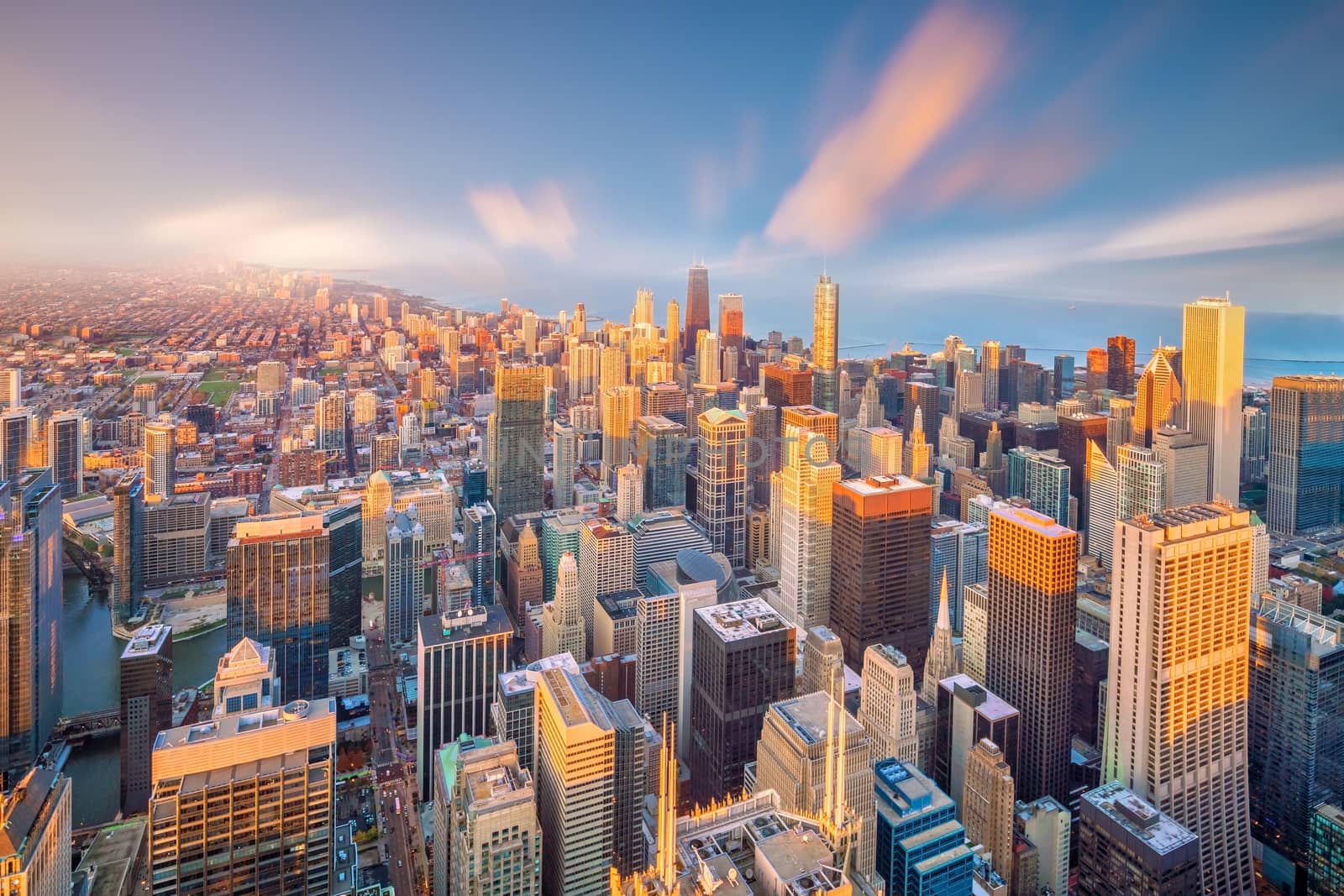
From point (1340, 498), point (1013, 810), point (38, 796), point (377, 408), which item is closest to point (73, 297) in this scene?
point (38, 796)

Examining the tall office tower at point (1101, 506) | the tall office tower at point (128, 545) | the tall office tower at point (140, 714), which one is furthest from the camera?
the tall office tower at point (1101, 506)

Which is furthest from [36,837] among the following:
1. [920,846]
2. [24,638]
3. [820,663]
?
[820,663]

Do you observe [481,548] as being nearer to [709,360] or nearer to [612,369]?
[612,369]

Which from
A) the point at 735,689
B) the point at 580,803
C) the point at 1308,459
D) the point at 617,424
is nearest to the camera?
the point at 580,803

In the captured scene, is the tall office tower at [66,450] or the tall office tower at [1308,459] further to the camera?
the tall office tower at [1308,459]

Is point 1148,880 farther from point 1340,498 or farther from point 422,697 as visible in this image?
point 1340,498

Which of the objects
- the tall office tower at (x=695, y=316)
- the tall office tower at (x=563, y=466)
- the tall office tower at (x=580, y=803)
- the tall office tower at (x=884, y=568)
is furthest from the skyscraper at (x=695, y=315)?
the tall office tower at (x=580, y=803)

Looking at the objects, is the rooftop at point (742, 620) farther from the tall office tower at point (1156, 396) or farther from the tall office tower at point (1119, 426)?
the tall office tower at point (1119, 426)
